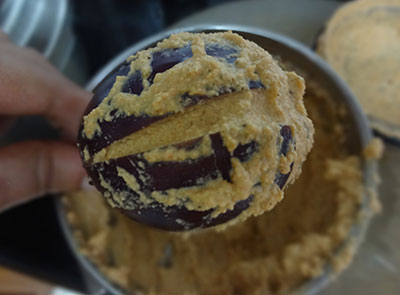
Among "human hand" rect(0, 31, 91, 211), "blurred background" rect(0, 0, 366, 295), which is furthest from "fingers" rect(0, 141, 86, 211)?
"blurred background" rect(0, 0, 366, 295)

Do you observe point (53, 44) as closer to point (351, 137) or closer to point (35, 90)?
point (35, 90)

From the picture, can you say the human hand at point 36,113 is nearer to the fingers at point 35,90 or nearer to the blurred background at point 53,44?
the fingers at point 35,90

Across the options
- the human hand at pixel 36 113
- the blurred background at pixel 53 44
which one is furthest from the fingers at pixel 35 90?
the blurred background at pixel 53 44

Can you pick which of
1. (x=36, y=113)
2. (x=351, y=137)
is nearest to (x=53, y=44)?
(x=36, y=113)

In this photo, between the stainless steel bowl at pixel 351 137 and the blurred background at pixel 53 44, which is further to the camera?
the blurred background at pixel 53 44

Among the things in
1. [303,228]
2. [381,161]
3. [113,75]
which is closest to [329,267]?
[303,228]

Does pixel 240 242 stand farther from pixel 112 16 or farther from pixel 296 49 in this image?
pixel 112 16

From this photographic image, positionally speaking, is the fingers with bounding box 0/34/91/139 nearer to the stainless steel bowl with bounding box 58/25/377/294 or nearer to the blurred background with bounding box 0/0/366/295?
the stainless steel bowl with bounding box 58/25/377/294
